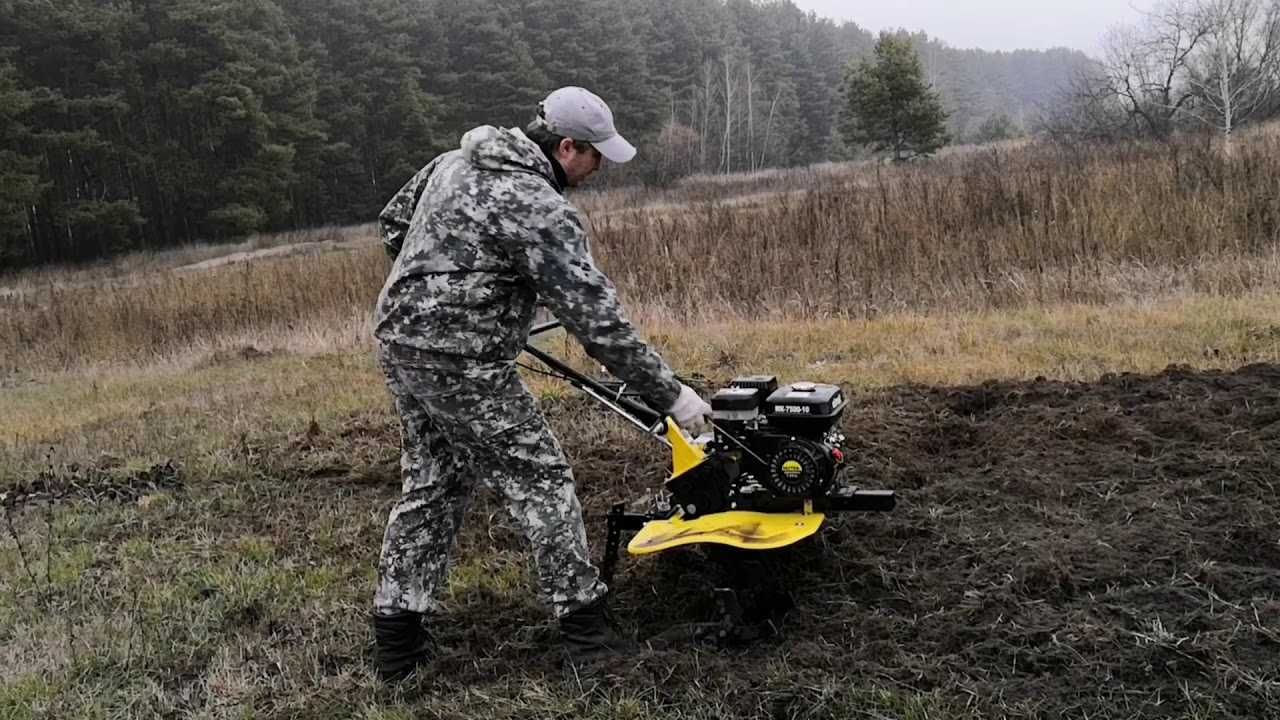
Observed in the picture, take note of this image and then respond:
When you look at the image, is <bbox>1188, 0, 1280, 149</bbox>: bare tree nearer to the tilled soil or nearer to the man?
the tilled soil

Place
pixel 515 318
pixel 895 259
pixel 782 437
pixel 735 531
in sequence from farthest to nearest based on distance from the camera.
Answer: pixel 895 259
pixel 782 437
pixel 735 531
pixel 515 318

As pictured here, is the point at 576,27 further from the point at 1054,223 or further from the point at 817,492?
the point at 817,492

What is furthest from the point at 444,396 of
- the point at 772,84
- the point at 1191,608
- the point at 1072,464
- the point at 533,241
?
the point at 772,84

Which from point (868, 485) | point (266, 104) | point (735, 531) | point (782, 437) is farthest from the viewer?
point (266, 104)

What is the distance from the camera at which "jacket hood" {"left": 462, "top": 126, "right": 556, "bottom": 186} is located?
10.7 ft

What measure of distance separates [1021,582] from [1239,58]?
36667 mm

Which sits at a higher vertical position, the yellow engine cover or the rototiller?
the rototiller

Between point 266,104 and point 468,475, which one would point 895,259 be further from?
point 266,104

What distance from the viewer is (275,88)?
3978cm

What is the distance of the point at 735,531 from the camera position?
11.8 ft

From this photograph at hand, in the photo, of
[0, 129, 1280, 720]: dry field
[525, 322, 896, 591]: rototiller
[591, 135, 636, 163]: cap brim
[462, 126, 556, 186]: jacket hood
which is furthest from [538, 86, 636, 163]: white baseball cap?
[0, 129, 1280, 720]: dry field

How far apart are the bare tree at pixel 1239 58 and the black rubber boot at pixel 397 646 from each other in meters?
35.2

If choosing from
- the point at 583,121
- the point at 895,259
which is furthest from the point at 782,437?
the point at 895,259

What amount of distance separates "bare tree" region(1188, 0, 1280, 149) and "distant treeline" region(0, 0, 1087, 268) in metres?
20.1
